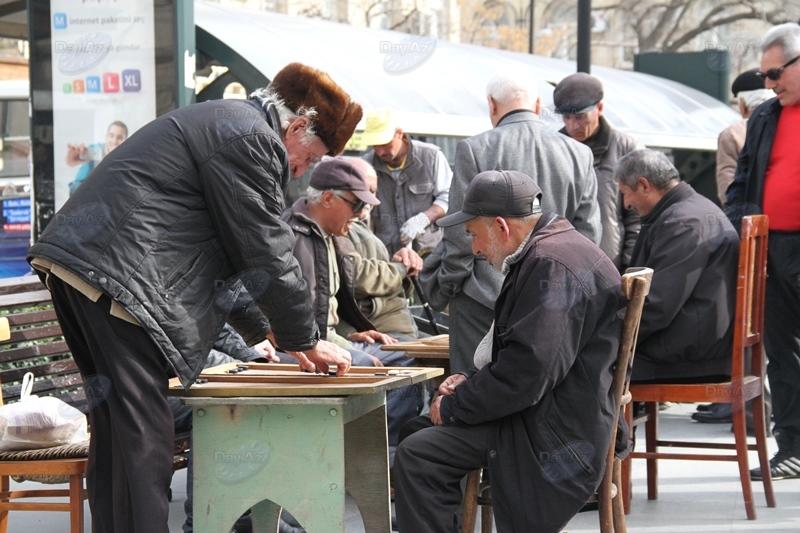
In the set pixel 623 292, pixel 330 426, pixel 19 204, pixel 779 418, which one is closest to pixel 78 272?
pixel 330 426

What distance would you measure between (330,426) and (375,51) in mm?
9710

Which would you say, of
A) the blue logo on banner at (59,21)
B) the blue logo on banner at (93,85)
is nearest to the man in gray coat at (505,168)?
the blue logo on banner at (93,85)

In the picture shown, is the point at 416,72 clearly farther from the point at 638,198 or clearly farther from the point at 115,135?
the point at 638,198

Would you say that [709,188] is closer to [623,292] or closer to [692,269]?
[692,269]

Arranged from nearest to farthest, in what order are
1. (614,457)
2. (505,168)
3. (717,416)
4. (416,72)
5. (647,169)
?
(614,457) → (505,168) → (647,169) → (717,416) → (416,72)

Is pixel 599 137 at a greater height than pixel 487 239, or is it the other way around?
pixel 599 137

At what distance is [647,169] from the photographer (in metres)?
5.93

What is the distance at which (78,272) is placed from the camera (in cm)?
379

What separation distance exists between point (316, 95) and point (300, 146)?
17cm

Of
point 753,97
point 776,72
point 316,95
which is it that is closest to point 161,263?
point 316,95

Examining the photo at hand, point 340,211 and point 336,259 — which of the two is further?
point 336,259

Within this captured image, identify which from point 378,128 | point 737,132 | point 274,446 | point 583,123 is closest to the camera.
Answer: point 274,446

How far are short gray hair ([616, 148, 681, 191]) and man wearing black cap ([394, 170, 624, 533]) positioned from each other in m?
1.70

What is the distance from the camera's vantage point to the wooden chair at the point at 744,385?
563 centimetres
